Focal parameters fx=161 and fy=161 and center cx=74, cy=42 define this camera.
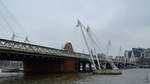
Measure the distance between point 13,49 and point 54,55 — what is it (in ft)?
55.8

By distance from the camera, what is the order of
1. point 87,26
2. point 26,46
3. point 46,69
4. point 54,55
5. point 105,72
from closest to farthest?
point 26,46 < point 54,55 < point 105,72 < point 46,69 < point 87,26

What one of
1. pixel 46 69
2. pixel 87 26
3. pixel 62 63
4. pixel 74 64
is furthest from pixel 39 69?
pixel 87 26

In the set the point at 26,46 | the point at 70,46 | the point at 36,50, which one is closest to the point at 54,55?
the point at 36,50

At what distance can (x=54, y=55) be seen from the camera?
48594mm

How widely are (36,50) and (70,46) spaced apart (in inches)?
1688

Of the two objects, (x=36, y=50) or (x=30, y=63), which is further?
(x=30, y=63)

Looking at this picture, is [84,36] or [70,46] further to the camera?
[70,46]

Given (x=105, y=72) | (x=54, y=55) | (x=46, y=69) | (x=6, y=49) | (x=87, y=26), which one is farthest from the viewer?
(x=87, y=26)

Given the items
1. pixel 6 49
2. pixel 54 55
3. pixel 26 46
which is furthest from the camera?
pixel 54 55

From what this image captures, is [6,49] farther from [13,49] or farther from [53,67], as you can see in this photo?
[53,67]

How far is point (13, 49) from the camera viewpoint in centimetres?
3306

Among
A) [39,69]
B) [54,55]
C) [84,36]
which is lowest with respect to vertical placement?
[39,69]

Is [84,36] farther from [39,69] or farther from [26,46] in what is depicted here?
[26,46]

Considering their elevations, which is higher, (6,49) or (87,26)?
(87,26)
